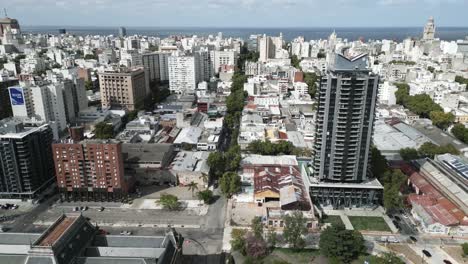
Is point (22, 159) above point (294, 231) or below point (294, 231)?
above

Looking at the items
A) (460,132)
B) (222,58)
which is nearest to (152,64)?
(222,58)

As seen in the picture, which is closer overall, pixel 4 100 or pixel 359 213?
pixel 359 213

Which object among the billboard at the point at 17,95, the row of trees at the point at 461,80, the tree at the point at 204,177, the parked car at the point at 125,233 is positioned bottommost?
the parked car at the point at 125,233

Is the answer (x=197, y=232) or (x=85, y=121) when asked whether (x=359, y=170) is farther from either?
(x=85, y=121)

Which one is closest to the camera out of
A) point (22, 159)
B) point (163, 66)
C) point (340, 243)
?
point (340, 243)

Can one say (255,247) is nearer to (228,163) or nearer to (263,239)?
(263,239)

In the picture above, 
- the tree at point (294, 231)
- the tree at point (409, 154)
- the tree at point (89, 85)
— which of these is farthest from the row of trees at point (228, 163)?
the tree at point (89, 85)

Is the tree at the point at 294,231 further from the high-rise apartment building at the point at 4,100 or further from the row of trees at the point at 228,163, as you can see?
the high-rise apartment building at the point at 4,100
